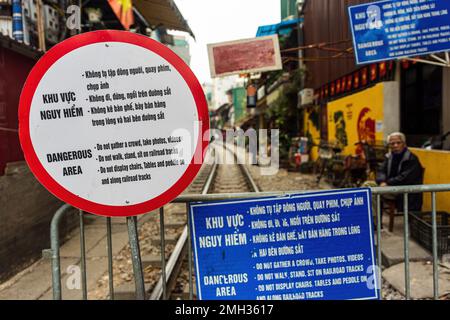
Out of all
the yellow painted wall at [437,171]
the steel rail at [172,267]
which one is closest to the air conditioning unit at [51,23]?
the steel rail at [172,267]

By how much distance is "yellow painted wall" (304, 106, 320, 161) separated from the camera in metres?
17.1

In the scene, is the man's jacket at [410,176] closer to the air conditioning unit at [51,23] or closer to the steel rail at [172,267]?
the steel rail at [172,267]

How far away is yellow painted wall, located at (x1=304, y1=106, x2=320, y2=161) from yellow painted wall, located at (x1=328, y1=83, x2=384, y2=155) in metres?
1.92

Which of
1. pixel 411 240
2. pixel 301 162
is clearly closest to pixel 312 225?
pixel 411 240

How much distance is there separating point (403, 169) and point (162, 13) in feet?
25.2

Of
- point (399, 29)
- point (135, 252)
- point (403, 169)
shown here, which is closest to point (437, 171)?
point (403, 169)

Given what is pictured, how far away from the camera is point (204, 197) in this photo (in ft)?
6.60

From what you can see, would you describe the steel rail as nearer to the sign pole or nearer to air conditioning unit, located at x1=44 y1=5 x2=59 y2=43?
the sign pole

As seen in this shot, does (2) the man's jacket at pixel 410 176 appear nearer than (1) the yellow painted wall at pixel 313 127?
Yes

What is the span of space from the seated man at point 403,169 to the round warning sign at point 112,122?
4.57 metres

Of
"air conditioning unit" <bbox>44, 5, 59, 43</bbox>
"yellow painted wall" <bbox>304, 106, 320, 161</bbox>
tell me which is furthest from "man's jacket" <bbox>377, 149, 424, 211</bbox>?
"yellow painted wall" <bbox>304, 106, 320, 161</bbox>

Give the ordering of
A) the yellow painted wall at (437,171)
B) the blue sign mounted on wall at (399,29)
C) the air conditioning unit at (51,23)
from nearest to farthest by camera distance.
Answer: the blue sign mounted on wall at (399,29), the yellow painted wall at (437,171), the air conditioning unit at (51,23)

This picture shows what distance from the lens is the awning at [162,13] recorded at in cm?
944
